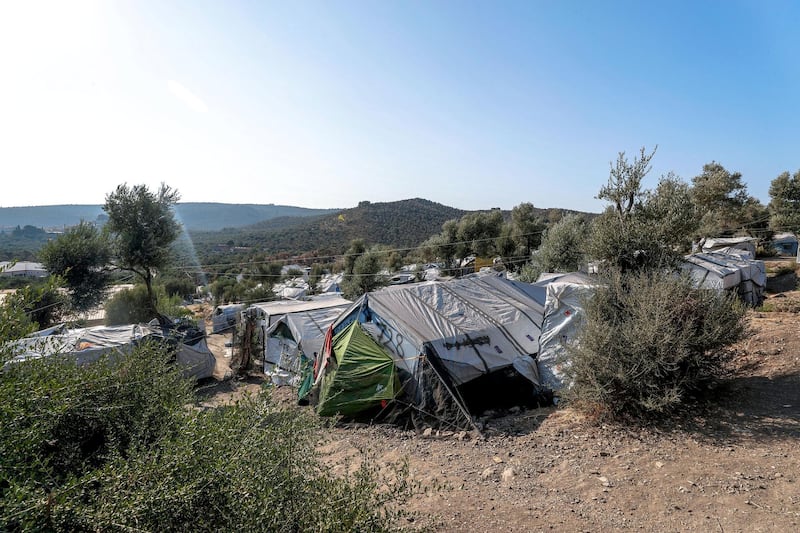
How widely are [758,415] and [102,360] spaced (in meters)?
7.71

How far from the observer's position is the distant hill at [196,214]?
293 ft

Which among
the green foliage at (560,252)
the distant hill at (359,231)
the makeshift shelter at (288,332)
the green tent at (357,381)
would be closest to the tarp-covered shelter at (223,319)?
the makeshift shelter at (288,332)

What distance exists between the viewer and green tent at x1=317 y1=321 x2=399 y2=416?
7.60 metres

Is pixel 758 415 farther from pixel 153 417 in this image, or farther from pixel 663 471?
pixel 153 417

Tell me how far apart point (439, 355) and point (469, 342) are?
821mm

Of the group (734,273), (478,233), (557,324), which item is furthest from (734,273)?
(478,233)

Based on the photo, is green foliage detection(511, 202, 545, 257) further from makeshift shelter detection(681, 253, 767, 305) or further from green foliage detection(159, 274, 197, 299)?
green foliage detection(159, 274, 197, 299)

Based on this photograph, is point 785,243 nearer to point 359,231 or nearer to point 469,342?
point 469,342

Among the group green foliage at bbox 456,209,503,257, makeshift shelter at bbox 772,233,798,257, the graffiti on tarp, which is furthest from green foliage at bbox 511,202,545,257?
the graffiti on tarp

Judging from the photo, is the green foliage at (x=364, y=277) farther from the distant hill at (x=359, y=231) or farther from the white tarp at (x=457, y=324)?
the distant hill at (x=359, y=231)

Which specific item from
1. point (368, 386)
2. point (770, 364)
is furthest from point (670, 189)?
point (368, 386)

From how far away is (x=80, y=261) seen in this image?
17.0 metres

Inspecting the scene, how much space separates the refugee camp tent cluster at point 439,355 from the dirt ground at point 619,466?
610 mm

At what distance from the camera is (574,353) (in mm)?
6281
